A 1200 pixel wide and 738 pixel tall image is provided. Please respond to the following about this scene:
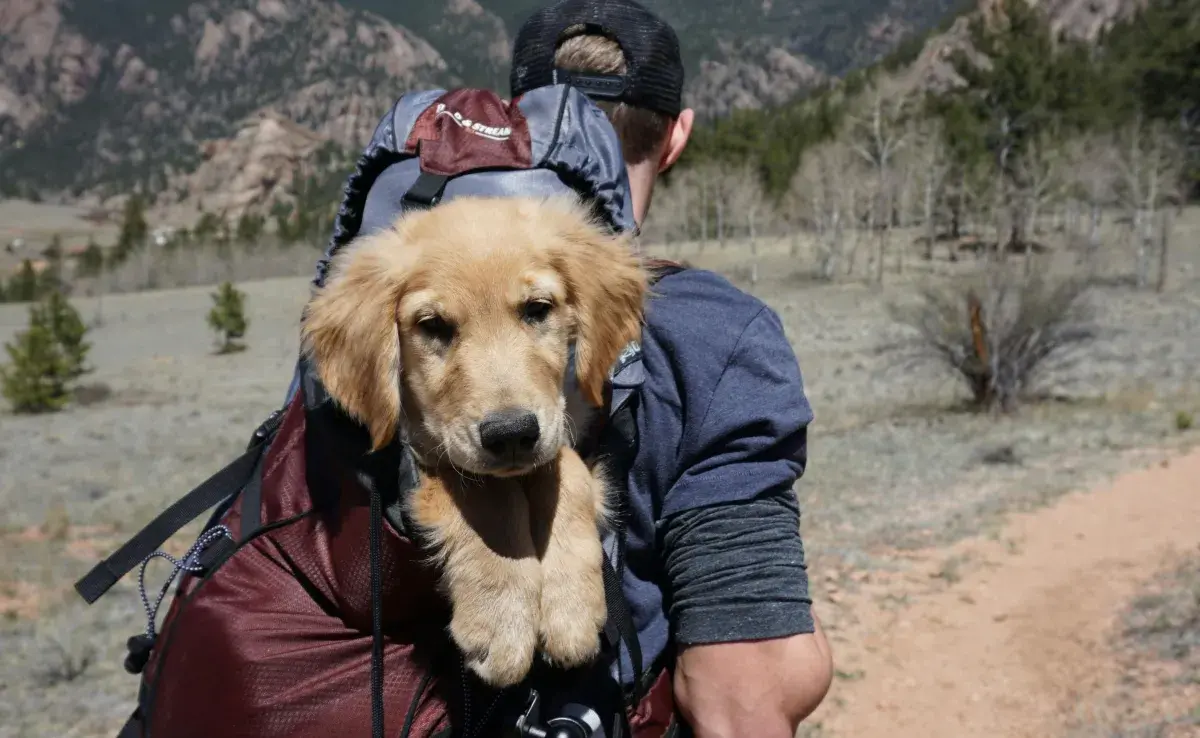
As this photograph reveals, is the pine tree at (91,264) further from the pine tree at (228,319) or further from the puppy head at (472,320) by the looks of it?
the puppy head at (472,320)

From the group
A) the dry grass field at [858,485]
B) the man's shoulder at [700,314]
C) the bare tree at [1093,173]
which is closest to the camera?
the man's shoulder at [700,314]

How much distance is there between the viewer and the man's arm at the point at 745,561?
6.27ft

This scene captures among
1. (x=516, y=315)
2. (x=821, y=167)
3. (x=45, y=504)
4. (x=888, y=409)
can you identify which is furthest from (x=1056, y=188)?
(x=516, y=315)

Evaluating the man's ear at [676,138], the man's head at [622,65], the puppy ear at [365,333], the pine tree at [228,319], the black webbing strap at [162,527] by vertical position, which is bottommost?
the pine tree at [228,319]

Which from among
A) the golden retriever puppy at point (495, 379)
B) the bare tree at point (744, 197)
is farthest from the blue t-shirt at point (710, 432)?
the bare tree at point (744, 197)

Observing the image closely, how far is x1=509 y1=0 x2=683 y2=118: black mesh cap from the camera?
239 centimetres

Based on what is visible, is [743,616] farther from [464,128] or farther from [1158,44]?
[1158,44]

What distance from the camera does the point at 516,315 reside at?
2.16m

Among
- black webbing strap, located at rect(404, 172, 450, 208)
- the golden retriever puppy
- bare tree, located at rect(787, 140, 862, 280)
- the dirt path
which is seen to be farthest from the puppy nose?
bare tree, located at rect(787, 140, 862, 280)

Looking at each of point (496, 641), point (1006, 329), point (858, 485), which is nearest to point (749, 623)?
point (496, 641)

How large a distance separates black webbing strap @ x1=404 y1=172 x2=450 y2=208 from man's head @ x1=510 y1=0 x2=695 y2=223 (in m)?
0.58

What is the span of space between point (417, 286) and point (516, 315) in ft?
0.73

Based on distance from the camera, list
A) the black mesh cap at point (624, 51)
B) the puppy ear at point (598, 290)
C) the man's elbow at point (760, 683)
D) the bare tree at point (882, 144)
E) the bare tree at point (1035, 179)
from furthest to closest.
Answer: the bare tree at point (882, 144), the bare tree at point (1035, 179), the black mesh cap at point (624, 51), the puppy ear at point (598, 290), the man's elbow at point (760, 683)

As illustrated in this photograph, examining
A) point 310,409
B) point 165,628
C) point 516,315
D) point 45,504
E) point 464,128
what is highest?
point 464,128
